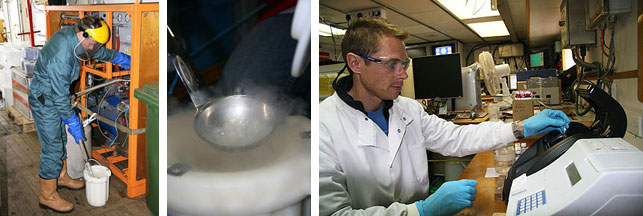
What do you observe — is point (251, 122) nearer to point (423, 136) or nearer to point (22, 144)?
point (423, 136)

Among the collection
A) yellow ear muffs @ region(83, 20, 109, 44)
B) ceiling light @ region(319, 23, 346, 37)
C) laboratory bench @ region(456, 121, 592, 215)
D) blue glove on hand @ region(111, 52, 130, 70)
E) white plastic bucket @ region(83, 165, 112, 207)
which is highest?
yellow ear muffs @ region(83, 20, 109, 44)

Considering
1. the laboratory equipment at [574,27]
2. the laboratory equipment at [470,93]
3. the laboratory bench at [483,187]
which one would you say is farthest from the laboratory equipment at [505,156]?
the laboratory equipment at [470,93]

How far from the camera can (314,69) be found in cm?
98

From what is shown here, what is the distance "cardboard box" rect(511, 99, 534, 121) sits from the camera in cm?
109

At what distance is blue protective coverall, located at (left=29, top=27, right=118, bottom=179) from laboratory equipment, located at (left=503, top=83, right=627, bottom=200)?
5.61 feet

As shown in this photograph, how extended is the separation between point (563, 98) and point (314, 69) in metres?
0.93

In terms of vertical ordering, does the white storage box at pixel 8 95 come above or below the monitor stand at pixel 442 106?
above

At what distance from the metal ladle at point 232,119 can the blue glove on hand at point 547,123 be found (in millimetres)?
674

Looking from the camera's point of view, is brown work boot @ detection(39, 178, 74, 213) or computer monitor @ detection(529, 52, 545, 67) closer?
computer monitor @ detection(529, 52, 545, 67)

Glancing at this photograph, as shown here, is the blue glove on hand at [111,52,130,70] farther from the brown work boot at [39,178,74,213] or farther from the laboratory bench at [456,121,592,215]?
the laboratory bench at [456,121,592,215]

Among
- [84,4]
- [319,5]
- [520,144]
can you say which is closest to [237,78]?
[319,5]

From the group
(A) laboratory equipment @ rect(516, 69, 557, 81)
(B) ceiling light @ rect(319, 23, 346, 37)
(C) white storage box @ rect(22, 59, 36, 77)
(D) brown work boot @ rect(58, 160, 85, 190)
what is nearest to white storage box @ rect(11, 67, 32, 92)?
(C) white storage box @ rect(22, 59, 36, 77)

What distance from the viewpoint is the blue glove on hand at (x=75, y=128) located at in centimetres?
172

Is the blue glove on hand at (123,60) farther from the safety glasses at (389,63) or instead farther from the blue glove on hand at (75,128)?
the safety glasses at (389,63)
